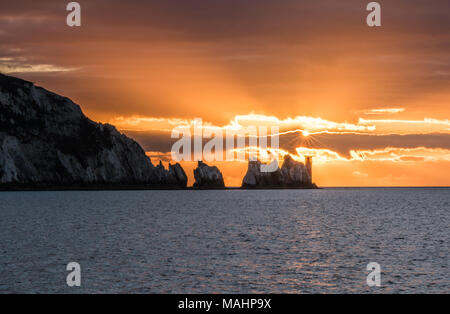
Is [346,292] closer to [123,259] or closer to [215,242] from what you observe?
[123,259]

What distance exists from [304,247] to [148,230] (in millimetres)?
30428

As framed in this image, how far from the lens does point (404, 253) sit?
58.3 m

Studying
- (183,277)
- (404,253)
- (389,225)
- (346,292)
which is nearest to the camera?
(346,292)

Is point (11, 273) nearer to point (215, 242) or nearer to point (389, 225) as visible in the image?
point (215, 242)

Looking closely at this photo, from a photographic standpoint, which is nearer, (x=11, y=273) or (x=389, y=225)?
(x=11, y=273)

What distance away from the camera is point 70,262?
164ft

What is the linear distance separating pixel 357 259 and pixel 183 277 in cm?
2043

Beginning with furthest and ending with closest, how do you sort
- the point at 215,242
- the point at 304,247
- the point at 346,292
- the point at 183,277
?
1. the point at 215,242
2. the point at 304,247
3. the point at 183,277
4. the point at 346,292

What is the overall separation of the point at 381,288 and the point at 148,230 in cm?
5103

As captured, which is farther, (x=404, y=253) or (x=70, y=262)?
(x=404, y=253)
